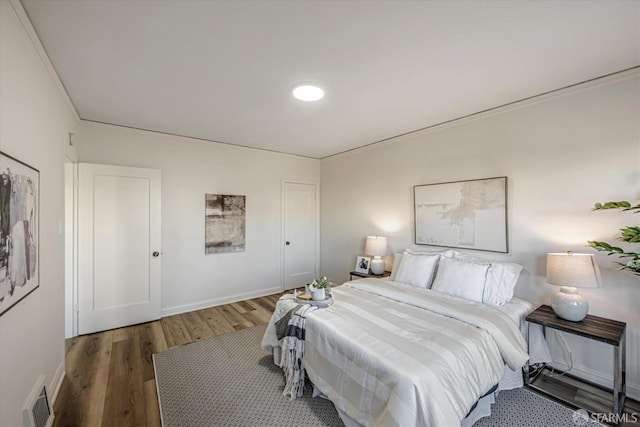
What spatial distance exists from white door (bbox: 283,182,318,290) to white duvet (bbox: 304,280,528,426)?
2.58 metres

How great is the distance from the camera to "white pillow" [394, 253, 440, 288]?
295 cm

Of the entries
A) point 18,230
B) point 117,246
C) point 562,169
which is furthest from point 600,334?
point 117,246

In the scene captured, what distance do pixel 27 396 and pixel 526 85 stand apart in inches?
164

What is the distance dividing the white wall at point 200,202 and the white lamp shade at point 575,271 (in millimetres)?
3729

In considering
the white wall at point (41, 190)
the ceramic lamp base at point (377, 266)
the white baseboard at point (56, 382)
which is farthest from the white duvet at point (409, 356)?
the white baseboard at point (56, 382)

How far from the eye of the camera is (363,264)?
13.5 feet

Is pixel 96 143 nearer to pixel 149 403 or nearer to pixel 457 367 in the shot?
pixel 149 403

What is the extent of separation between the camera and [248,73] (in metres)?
2.16

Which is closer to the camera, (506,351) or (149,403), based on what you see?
(506,351)

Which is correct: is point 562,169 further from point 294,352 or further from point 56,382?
point 56,382

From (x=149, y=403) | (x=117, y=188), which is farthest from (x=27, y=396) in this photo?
(x=117, y=188)

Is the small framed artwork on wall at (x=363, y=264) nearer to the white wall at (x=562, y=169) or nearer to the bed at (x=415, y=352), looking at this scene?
the white wall at (x=562, y=169)

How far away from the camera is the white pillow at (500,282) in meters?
2.46

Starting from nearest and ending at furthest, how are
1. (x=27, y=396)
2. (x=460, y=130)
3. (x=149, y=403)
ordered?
(x=27, y=396), (x=149, y=403), (x=460, y=130)
